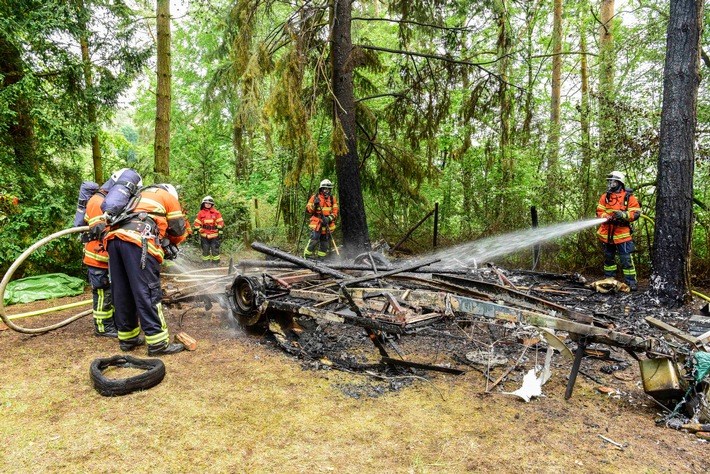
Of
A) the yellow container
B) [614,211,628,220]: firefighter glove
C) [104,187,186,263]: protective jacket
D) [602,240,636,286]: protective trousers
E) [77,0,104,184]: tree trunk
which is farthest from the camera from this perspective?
[77,0,104,184]: tree trunk

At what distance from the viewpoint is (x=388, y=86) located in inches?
433

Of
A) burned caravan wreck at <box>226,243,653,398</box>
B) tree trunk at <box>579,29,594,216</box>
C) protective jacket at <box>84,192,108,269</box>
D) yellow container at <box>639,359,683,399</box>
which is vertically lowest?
yellow container at <box>639,359,683,399</box>

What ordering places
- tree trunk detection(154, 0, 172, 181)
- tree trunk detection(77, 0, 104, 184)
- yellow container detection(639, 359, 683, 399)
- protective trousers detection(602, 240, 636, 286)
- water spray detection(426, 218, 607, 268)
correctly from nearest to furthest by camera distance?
yellow container detection(639, 359, 683, 399)
protective trousers detection(602, 240, 636, 286)
tree trunk detection(77, 0, 104, 184)
water spray detection(426, 218, 607, 268)
tree trunk detection(154, 0, 172, 181)

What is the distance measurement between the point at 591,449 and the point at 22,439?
3.97 meters

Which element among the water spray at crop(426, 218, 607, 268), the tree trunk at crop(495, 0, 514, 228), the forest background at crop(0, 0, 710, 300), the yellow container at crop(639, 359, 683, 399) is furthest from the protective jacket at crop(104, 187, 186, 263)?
the tree trunk at crop(495, 0, 514, 228)

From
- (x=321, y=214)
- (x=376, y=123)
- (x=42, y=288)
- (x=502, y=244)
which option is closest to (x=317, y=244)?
(x=321, y=214)

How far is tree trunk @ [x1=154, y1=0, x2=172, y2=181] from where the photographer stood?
30.0ft

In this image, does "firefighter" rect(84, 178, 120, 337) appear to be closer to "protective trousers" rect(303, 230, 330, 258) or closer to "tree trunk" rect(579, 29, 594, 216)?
"protective trousers" rect(303, 230, 330, 258)

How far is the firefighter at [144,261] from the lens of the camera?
4.23 meters

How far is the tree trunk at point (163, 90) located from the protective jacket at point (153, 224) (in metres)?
5.06

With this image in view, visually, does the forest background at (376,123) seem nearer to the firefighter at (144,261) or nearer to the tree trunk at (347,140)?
the tree trunk at (347,140)

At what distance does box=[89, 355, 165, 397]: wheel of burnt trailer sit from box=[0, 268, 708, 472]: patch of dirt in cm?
8

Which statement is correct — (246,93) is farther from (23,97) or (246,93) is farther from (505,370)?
(505,370)

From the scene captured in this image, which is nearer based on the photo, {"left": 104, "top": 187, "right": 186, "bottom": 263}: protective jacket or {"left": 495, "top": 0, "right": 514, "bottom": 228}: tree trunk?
{"left": 104, "top": 187, "right": 186, "bottom": 263}: protective jacket
